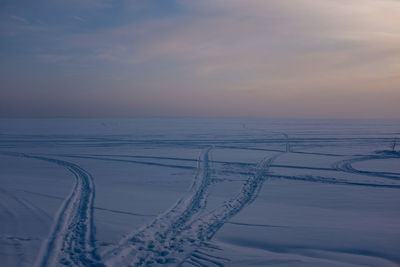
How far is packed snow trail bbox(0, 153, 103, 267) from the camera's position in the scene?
15.0ft

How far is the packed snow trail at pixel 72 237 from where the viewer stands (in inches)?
180

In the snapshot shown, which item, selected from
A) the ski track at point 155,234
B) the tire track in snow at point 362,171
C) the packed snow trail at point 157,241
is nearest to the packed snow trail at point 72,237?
the ski track at point 155,234

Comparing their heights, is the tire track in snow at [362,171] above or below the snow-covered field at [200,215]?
above

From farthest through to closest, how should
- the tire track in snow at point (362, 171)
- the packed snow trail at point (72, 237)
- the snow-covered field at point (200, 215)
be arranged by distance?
the tire track in snow at point (362, 171)
the snow-covered field at point (200, 215)
the packed snow trail at point (72, 237)

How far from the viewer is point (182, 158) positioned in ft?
51.2

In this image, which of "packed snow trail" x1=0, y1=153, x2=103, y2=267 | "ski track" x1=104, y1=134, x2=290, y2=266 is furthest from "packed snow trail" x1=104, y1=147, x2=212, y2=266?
"packed snow trail" x1=0, y1=153, x2=103, y2=267

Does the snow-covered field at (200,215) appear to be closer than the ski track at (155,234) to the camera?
No

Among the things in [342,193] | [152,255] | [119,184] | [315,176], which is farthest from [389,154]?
[152,255]

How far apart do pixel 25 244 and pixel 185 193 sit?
15.1 ft

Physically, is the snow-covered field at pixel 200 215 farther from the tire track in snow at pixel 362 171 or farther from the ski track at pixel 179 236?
the tire track in snow at pixel 362 171

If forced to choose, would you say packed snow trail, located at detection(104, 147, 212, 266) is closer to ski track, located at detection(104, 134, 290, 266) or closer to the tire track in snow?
ski track, located at detection(104, 134, 290, 266)

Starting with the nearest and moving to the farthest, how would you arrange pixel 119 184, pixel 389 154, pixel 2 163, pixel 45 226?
pixel 45 226
pixel 119 184
pixel 2 163
pixel 389 154

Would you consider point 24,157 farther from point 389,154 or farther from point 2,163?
point 389,154

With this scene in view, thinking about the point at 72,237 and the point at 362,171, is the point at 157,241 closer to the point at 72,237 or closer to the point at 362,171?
the point at 72,237
